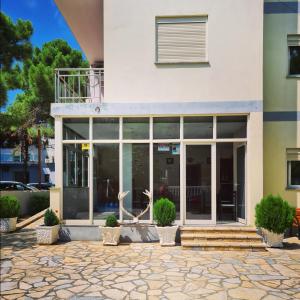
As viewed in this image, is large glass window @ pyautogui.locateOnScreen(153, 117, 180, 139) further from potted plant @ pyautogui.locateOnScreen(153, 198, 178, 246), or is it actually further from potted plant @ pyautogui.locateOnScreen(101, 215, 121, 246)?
potted plant @ pyautogui.locateOnScreen(101, 215, 121, 246)

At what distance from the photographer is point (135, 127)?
32.5ft

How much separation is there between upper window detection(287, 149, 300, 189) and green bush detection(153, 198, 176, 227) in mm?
3840

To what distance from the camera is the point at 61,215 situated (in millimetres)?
9750

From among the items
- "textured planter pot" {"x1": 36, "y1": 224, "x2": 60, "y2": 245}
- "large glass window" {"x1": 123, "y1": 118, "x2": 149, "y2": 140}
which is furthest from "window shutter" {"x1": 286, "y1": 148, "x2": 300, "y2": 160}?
"textured planter pot" {"x1": 36, "y1": 224, "x2": 60, "y2": 245}

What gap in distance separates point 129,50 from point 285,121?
5118 mm

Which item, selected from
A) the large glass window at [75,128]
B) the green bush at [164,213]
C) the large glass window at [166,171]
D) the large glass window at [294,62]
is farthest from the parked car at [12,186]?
the large glass window at [294,62]

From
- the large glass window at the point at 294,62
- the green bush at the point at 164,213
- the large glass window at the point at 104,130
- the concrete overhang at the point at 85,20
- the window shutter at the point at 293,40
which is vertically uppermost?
the concrete overhang at the point at 85,20

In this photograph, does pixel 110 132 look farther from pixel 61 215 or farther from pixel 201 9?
pixel 201 9

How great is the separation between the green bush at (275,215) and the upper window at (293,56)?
426 centimetres

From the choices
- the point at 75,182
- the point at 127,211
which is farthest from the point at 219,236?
the point at 75,182

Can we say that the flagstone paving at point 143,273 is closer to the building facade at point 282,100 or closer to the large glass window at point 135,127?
the building facade at point 282,100

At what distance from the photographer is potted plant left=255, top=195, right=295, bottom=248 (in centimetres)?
854

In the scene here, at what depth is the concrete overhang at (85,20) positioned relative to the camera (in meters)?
11.2

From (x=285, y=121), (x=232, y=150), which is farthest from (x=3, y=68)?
(x=285, y=121)
